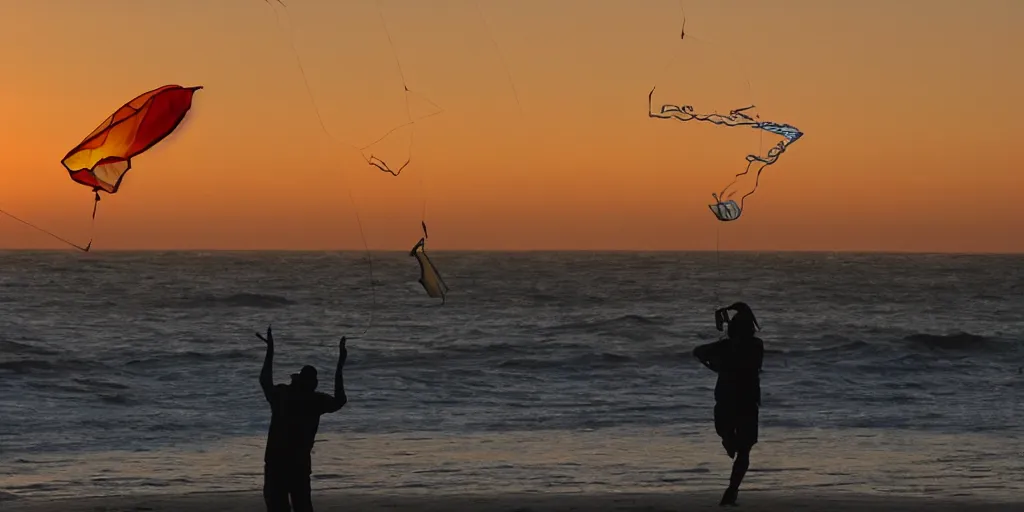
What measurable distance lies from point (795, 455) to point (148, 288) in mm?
54356

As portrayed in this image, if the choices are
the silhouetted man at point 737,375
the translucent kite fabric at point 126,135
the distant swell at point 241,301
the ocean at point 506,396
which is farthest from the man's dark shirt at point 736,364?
the distant swell at point 241,301

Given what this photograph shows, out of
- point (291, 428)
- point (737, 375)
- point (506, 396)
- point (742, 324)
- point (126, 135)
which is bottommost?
point (506, 396)

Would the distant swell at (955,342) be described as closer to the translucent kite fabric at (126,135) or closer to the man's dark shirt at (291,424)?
the translucent kite fabric at (126,135)

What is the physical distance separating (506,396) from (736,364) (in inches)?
539

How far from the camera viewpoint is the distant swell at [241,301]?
56.3m

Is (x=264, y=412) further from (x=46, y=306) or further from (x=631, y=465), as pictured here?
(x=46, y=306)

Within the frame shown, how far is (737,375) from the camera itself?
1123 cm

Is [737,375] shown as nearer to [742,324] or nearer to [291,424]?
[742,324]

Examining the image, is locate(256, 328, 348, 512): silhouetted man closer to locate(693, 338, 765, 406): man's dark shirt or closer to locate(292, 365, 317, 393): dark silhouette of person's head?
locate(292, 365, 317, 393): dark silhouette of person's head

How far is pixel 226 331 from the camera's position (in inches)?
1647

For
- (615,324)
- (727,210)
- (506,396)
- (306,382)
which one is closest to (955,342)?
(615,324)

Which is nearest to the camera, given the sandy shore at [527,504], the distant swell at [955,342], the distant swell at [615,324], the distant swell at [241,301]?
the sandy shore at [527,504]

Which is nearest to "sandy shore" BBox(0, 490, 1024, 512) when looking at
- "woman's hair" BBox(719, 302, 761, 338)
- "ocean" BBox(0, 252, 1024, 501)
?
"ocean" BBox(0, 252, 1024, 501)

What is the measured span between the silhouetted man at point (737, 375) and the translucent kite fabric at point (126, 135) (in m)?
5.25
